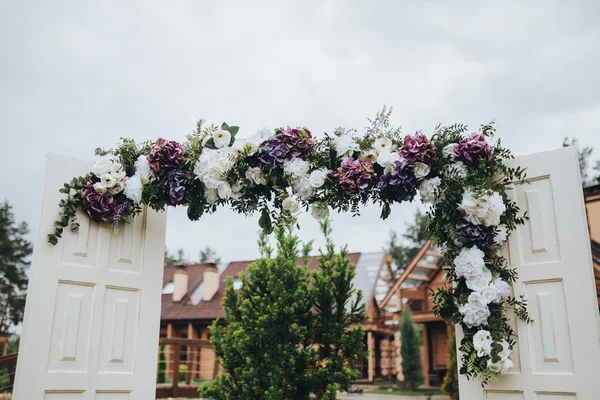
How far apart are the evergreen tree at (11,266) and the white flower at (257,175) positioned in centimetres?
1492

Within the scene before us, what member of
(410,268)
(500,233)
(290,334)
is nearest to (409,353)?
(410,268)

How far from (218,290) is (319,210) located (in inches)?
619

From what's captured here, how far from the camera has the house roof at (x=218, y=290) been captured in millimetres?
17609

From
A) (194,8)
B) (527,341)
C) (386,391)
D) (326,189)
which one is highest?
(194,8)

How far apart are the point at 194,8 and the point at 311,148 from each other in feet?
11.1

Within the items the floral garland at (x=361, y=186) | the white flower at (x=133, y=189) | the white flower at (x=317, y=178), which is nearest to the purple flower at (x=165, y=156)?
the floral garland at (x=361, y=186)

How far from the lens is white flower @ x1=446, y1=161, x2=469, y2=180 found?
322cm

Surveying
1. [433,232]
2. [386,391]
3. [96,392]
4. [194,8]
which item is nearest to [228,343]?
[96,392]

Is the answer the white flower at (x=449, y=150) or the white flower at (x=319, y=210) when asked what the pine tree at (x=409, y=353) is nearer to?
the white flower at (x=319, y=210)

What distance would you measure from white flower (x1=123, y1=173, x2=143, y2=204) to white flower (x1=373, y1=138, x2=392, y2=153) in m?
1.62

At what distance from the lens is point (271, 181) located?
11.7 ft


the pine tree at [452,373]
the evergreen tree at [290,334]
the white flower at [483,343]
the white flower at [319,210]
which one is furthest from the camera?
the pine tree at [452,373]

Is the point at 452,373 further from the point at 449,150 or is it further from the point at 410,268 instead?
the point at 449,150

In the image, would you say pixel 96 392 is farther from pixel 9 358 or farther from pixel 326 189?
pixel 9 358
